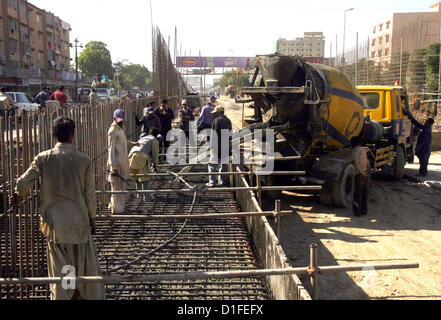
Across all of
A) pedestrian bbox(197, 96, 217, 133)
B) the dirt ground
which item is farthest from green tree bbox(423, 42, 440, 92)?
pedestrian bbox(197, 96, 217, 133)

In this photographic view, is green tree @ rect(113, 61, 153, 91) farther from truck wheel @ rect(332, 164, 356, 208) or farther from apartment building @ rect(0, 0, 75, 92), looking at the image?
truck wheel @ rect(332, 164, 356, 208)

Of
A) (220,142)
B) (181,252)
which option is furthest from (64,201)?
(220,142)

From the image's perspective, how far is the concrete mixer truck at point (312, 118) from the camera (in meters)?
8.81

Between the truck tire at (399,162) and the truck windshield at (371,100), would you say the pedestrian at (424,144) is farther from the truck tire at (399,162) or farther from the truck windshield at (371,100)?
the truck windshield at (371,100)

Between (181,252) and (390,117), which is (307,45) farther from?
(181,252)

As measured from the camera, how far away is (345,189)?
9172 millimetres

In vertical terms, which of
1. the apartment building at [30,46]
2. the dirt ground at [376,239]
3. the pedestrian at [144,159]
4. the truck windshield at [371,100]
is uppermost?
the apartment building at [30,46]

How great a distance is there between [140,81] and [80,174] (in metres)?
126

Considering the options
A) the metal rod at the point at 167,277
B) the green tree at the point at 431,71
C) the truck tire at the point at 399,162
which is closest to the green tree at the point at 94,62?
the green tree at the point at 431,71

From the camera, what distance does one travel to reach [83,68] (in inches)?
3465

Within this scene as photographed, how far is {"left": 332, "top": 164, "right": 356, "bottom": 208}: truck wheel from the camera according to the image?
28.8ft

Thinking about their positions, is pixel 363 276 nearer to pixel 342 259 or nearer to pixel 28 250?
pixel 342 259

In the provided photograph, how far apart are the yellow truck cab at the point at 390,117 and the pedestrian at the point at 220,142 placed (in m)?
4.37

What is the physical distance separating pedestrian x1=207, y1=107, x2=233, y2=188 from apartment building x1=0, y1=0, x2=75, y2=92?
32.1m
